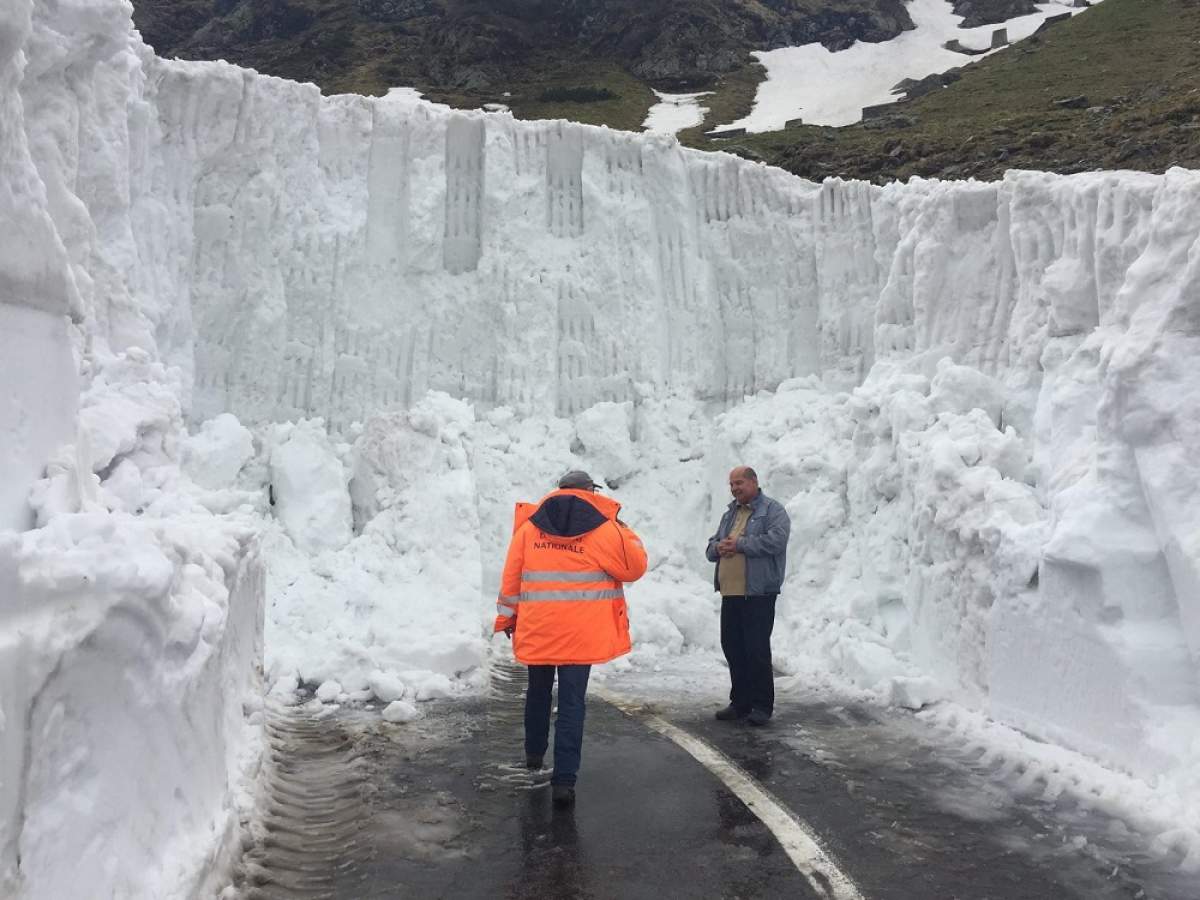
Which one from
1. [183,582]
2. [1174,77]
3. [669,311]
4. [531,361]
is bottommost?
[183,582]

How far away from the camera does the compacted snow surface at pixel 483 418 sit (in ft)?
11.7

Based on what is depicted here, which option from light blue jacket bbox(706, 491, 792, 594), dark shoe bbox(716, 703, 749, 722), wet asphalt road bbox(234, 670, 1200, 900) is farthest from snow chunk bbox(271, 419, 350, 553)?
dark shoe bbox(716, 703, 749, 722)

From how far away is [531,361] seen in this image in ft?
41.8

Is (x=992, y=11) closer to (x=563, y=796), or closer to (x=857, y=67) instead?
(x=857, y=67)

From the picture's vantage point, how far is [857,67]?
52.3 metres

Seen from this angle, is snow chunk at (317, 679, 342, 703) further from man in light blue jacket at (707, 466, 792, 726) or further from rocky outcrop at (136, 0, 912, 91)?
rocky outcrop at (136, 0, 912, 91)

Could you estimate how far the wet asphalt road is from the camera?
4.14m

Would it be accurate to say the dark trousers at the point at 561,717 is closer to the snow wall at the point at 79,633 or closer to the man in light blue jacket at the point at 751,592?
the snow wall at the point at 79,633

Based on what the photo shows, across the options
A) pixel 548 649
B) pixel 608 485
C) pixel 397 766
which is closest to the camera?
pixel 548 649

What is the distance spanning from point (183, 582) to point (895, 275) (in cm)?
890

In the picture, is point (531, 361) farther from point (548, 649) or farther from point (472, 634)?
point (548, 649)

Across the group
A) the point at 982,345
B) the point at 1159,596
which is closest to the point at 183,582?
the point at 1159,596

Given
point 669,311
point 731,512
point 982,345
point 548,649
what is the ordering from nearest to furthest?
1. point 548,649
2. point 731,512
3. point 982,345
4. point 669,311

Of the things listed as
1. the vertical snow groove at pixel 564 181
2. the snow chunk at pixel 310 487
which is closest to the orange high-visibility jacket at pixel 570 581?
the snow chunk at pixel 310 487
